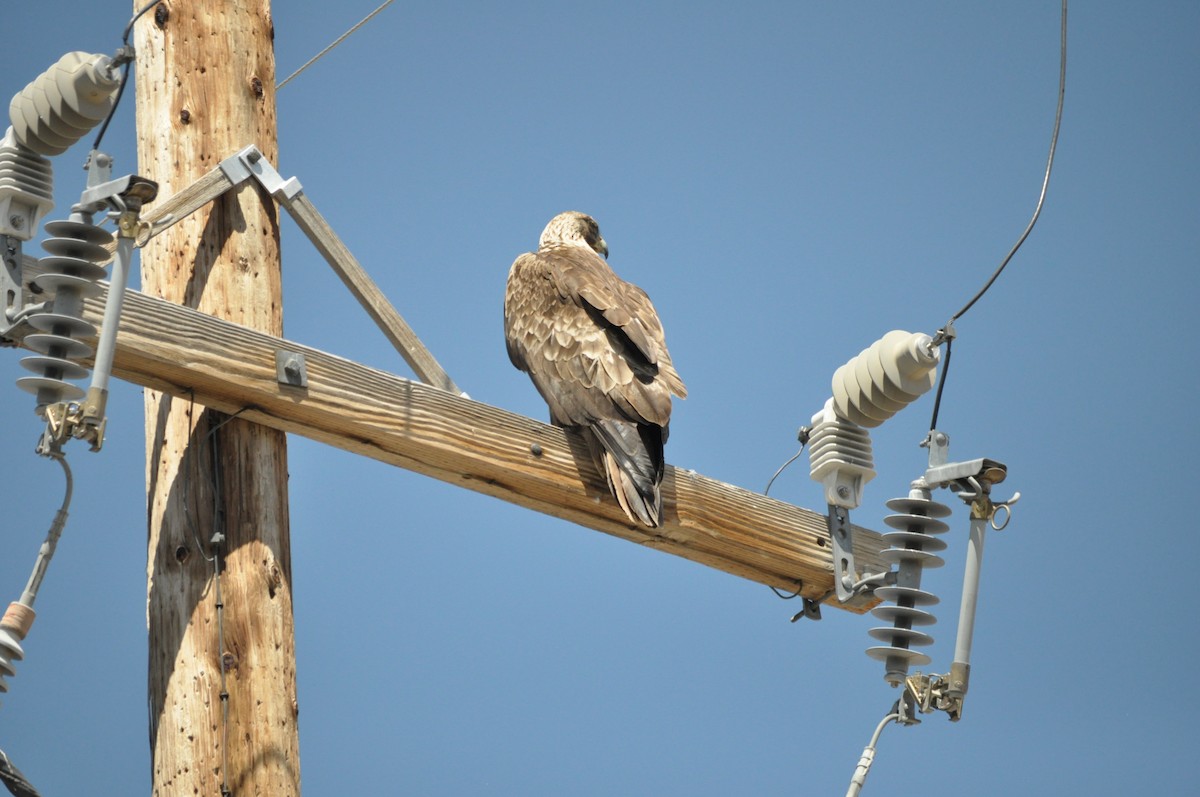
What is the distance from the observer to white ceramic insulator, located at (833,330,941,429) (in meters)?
5.31

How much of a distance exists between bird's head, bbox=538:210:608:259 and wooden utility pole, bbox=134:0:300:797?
9.32ft

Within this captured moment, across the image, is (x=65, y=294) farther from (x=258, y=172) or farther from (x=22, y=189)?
(x=258, y=172)

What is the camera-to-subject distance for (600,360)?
20.0ft

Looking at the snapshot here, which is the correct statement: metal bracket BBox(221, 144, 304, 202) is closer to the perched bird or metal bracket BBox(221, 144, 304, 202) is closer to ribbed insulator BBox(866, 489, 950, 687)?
the perched bird

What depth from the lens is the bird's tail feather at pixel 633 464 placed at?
551 cm

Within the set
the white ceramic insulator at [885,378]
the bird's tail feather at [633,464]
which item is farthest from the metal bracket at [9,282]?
the white ceramic insulator at [885,378]

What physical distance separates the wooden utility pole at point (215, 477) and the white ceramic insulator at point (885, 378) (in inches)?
73.0

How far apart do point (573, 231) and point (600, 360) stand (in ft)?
8.75

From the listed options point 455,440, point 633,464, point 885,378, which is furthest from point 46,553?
point 885,378

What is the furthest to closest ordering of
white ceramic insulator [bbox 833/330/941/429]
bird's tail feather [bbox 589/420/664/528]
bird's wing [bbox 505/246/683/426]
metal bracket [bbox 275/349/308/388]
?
bird's wing [bbox 505/246/683/426] < bird's tail feather [bbox 589/420/664/528] < white ceramic insulator [bbox 833/330/941/429] < metal bracket [bbox 275/349/308/388]

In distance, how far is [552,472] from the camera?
5.49 m

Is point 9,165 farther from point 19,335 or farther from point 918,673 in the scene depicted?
point 918,673

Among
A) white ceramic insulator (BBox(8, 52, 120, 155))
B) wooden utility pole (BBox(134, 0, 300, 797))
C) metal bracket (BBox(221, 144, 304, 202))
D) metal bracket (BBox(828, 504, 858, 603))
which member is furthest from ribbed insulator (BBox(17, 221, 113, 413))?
metal bracket (BBox(828, 504, 858, 603))

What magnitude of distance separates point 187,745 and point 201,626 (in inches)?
13.8
